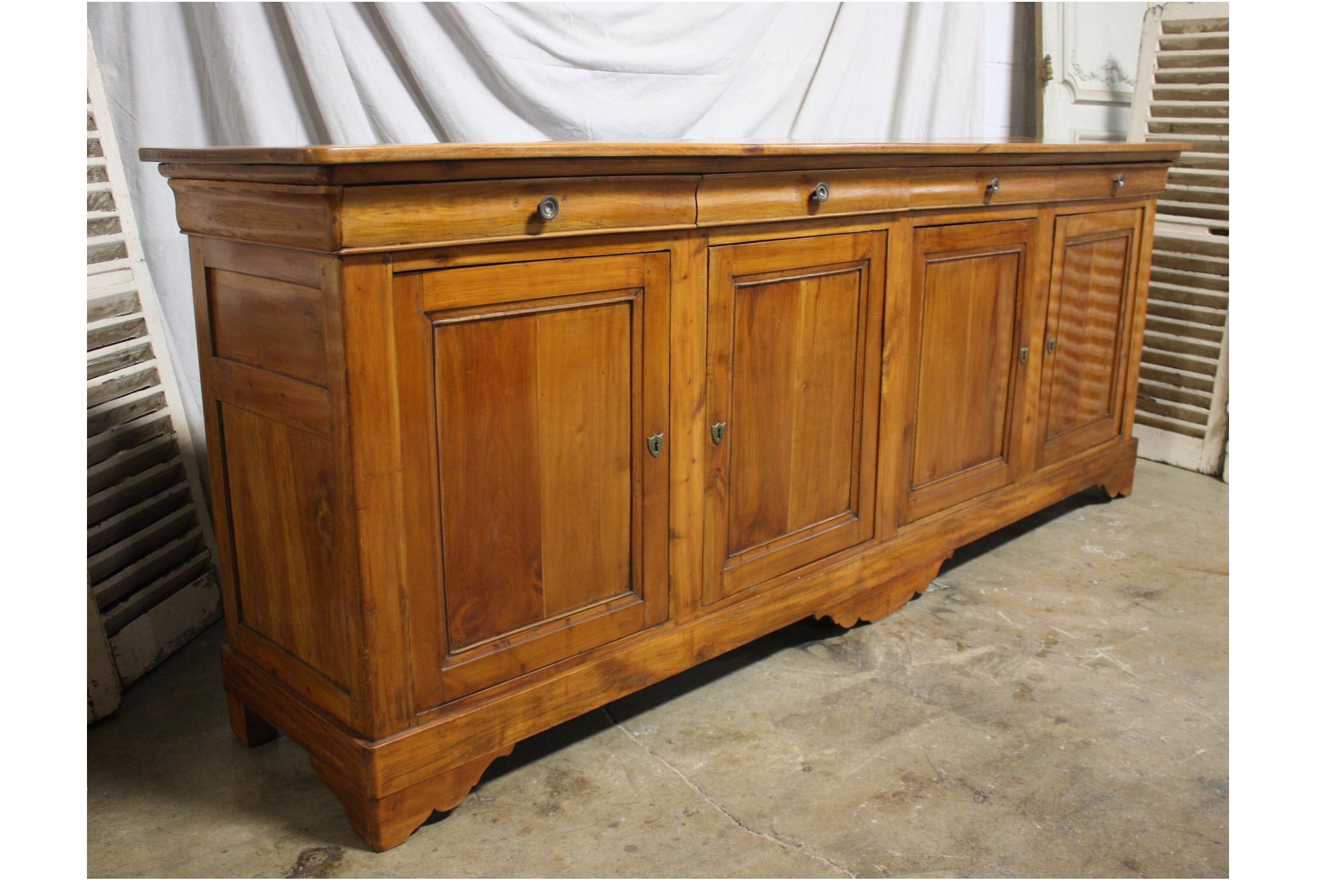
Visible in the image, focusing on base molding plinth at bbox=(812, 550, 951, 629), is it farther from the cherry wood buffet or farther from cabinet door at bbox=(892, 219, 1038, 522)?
cabinet door at bbox=(892, 219, 1038, 522)

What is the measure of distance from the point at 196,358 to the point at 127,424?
326mm

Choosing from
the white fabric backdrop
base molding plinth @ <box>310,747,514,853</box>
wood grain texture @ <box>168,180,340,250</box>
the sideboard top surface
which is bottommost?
base molding plinth @ <box>310,747,514,853</box>

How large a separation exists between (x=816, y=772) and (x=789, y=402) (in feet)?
2.51

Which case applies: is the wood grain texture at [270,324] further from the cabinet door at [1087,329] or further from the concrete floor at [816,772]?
the cabinet door at [1087,329]

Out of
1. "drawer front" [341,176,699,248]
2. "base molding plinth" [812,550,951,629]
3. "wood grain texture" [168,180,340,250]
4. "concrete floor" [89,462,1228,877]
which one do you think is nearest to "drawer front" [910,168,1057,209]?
"drawer front" [341,176,699,248]

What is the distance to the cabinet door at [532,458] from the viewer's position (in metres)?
1.77

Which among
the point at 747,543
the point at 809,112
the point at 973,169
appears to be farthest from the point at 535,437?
the point at 809,112

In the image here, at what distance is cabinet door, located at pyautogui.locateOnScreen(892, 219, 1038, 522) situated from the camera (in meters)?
2.62

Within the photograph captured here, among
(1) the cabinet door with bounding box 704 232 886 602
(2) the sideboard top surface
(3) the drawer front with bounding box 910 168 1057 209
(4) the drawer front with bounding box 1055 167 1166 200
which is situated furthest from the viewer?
(4) the drawer front with bounding box 1055 167 1166 200

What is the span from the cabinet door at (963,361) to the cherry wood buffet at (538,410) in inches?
0.6

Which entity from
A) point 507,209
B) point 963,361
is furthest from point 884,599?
point 507,209

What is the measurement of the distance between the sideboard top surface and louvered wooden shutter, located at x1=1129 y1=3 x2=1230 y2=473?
53.0 inches

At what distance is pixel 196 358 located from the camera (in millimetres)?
2688

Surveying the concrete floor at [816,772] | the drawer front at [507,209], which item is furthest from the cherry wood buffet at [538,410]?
the concrete floor at [816,772]
